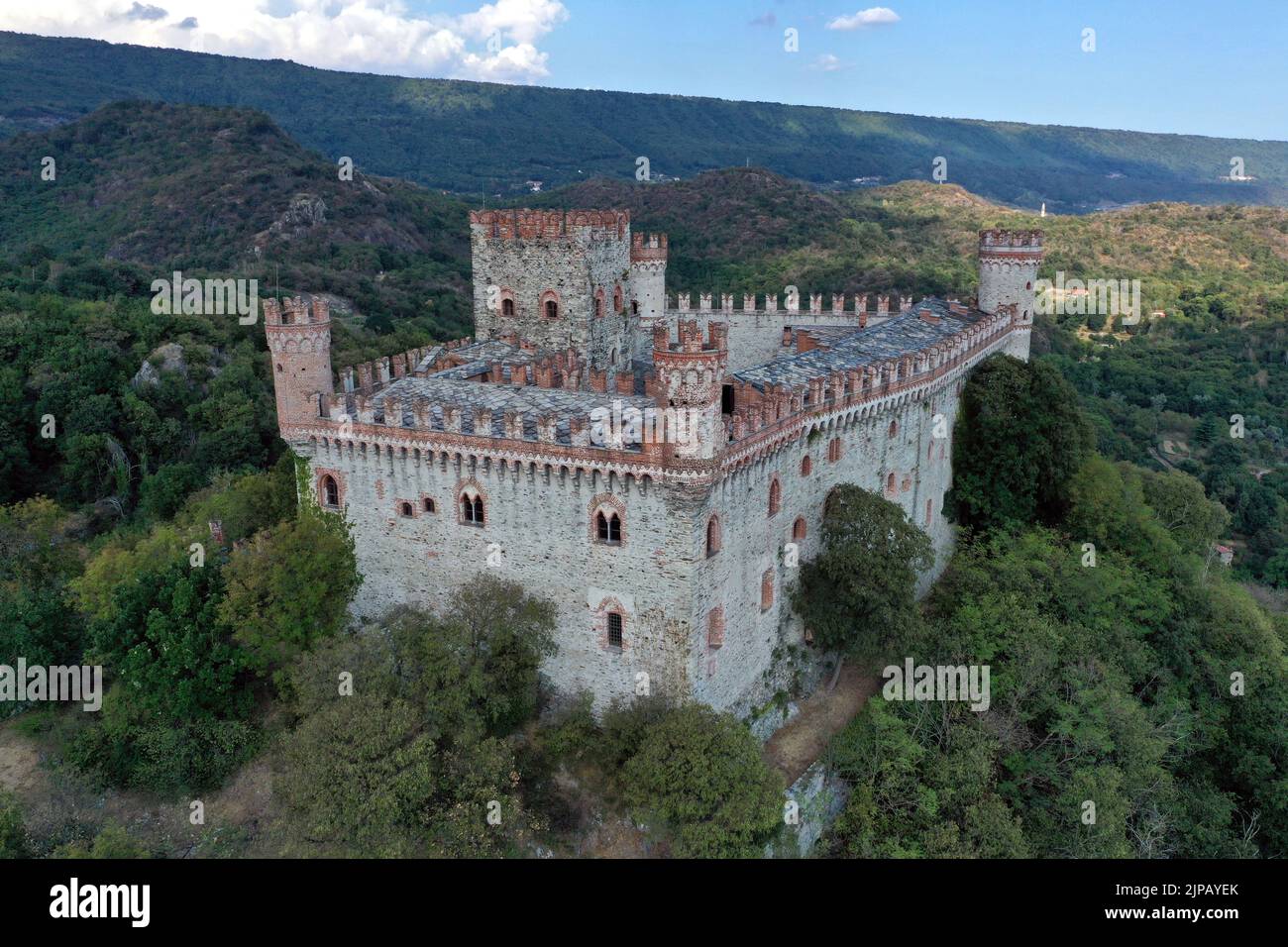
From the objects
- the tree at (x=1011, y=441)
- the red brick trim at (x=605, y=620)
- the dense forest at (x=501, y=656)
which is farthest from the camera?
the tree at (x=1011, y=441)

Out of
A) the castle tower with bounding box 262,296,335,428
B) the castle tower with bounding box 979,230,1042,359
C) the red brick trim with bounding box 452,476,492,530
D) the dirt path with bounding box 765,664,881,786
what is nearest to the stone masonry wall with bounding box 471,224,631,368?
the castle tower with bounding box 262,296,335,428

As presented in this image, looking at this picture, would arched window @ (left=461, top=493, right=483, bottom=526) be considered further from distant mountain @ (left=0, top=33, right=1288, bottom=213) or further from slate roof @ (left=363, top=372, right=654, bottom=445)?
distant mountain @ (left=0, top=33, right=1288, bottom=213)

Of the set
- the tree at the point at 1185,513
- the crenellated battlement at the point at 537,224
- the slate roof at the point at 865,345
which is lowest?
the tree at the point at 1185,513

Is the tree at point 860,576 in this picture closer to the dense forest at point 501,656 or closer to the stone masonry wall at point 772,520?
the dense forest at point 501,656

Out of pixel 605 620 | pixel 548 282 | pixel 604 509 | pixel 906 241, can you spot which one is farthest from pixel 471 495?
pixel 906 241

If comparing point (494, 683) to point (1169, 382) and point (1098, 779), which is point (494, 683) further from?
point (1169, 382)

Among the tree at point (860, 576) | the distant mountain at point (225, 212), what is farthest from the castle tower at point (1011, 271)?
the distant mountain at point (225, 212)
